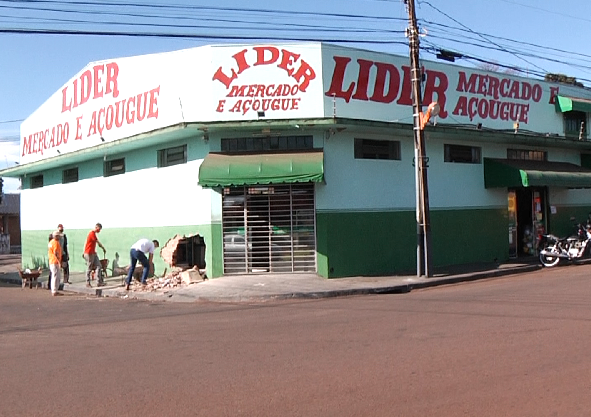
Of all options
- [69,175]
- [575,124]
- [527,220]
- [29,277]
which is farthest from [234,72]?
[575,124]

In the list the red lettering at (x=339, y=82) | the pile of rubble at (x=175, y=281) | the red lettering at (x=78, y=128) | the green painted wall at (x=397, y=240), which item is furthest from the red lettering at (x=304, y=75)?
the red lettering at (x=78, y=128)

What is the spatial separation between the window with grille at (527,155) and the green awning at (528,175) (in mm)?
427

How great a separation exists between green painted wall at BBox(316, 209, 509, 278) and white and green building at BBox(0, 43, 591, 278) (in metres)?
0.04

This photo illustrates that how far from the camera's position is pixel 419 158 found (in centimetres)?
1727

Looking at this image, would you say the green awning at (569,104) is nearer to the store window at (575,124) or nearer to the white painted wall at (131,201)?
the store window at (575,124)

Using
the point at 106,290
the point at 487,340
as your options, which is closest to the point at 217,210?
the point at 106,290

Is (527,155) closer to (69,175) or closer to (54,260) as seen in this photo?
(54,260)

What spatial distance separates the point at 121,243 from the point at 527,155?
14683 mm

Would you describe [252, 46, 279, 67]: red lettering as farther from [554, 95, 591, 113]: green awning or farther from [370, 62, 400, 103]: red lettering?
[554, 95, 591, 113]: green awning

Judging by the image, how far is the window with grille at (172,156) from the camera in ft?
62.4

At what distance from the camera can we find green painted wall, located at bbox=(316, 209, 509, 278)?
17656 mm

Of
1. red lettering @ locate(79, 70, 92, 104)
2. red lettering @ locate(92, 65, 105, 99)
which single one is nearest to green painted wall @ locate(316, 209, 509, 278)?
red lettering @ locate(92, 65, 105, 99)

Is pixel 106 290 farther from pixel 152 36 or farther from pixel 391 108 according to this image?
pixel 391 108

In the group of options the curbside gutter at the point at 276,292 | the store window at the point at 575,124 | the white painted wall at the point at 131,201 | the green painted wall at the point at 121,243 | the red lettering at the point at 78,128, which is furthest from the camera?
the store window at the point at 575,124
